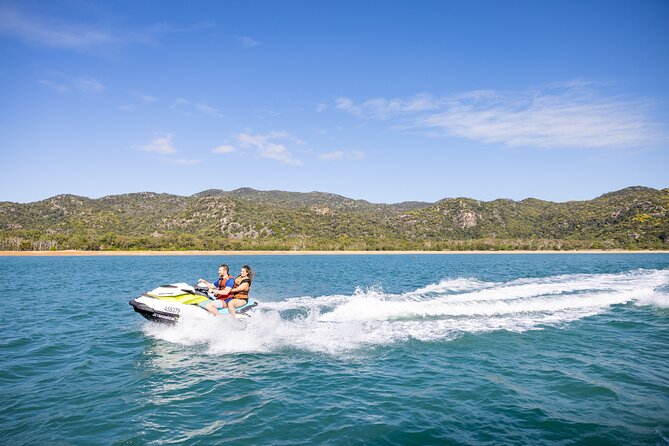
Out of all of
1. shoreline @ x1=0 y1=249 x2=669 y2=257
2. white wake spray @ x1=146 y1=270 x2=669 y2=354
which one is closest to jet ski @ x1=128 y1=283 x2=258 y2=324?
white wake spray @ x1=146 y1=270 x2=669 y2=354

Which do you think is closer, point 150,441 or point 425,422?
point 150,441

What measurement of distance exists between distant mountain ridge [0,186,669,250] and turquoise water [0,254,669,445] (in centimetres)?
10009

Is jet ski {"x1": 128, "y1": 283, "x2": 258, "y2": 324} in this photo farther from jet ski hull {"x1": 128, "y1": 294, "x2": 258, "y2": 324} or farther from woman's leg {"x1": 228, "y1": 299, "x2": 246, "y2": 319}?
woman's leg {"x1": 228, "y1": 299, "x2": 246, "y2": 319}

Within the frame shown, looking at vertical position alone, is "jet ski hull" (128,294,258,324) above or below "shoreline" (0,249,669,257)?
above

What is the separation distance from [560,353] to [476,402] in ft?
16.5

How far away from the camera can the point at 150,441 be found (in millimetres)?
6992

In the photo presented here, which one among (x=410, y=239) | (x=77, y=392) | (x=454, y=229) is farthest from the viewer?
(x=454, y=229)

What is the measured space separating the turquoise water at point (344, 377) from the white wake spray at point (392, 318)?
0.09 meters

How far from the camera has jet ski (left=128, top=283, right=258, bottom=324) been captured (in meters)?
14.1

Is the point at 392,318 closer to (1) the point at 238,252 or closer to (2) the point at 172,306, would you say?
(2) the point at 172,306

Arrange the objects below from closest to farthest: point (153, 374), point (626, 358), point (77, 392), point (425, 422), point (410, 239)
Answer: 1. point (425, 422)
2. point (77, 392)
3. point (153, 374)
4. point (626, 358)
5. point (410, 239)

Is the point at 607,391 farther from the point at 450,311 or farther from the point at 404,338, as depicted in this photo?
the point at 450,311

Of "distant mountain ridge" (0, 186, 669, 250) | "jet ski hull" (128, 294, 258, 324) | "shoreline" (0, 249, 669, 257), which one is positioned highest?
"distant mountain ridge" (0, 186, 669, 250)

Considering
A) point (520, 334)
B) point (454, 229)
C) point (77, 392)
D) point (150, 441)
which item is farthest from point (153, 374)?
point (454, 229)
